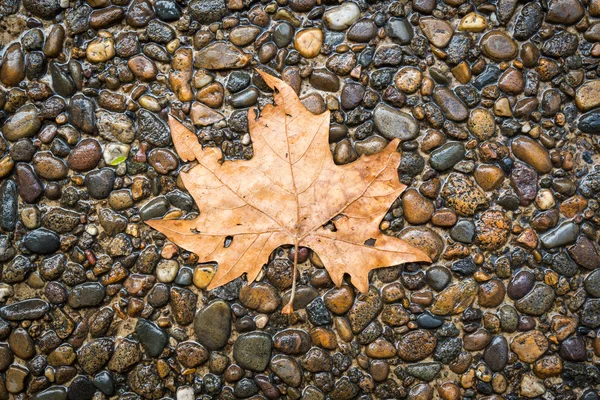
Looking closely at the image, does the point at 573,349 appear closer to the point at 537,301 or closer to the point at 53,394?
the point at 537,301

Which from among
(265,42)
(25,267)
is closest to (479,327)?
(265,42)

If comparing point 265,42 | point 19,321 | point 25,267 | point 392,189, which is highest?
point 265,42

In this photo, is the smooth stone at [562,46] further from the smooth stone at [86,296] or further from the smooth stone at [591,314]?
the smooth stone at [86,296]

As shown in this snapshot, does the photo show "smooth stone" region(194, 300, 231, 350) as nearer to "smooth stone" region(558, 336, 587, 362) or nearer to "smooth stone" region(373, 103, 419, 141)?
"smooth stone" region(373, 103, 419, 141)

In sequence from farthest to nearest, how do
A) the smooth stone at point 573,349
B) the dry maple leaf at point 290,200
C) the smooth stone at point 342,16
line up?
the smooth stone at point 342,16 → the smooth stone at point 573,349 → the dry maple leaf at point 290,200

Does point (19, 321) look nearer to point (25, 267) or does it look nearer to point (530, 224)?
point (25, 267)

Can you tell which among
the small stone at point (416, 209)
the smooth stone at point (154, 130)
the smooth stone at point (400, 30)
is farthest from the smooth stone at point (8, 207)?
the smooth stone at point (400, 30)

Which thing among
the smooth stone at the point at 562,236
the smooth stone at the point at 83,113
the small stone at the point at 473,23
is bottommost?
the smooth stone at the point at 562,236
